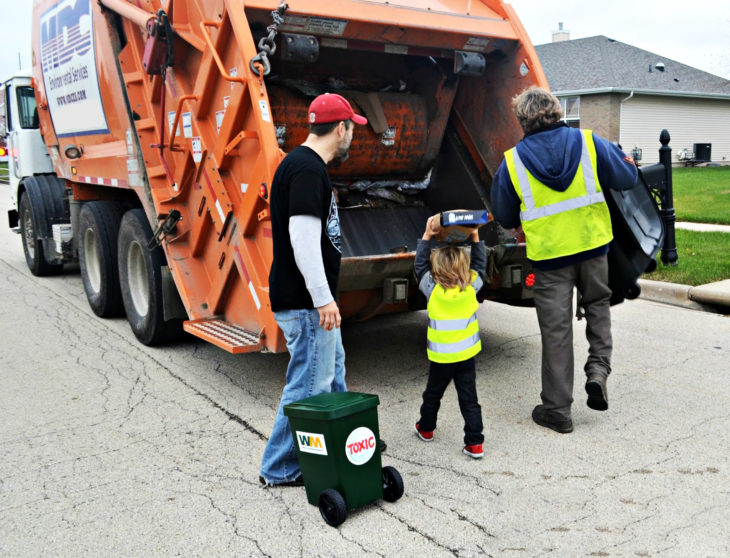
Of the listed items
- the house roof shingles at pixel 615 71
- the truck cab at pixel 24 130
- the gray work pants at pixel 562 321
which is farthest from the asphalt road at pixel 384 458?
the house roof shingles at pixel 615 71

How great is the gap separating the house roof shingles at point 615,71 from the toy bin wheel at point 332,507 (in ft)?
96.1

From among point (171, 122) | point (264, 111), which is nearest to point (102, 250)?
point (171, 122)

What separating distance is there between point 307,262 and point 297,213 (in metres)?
0.21

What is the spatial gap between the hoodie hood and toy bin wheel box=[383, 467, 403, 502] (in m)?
1.71

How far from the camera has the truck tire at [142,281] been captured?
5652 millimetres

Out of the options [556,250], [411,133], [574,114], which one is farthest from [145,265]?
[574,114]

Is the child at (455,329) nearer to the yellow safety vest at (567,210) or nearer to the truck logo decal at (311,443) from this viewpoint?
the yellow safety vest at (567,210)

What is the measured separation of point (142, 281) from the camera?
6105 mm

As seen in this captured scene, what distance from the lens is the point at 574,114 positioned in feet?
102

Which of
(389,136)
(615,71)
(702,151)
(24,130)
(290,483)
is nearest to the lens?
(290,483)

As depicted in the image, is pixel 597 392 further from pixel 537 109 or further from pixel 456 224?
pixel 537 109

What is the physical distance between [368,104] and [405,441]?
2709 millimetres

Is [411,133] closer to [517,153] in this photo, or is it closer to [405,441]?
[517,153]

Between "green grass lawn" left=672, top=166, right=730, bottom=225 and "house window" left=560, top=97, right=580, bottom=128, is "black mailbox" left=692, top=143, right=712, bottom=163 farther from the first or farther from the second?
"green grass lawn" left=672, top=166, right=730, bottom=225
